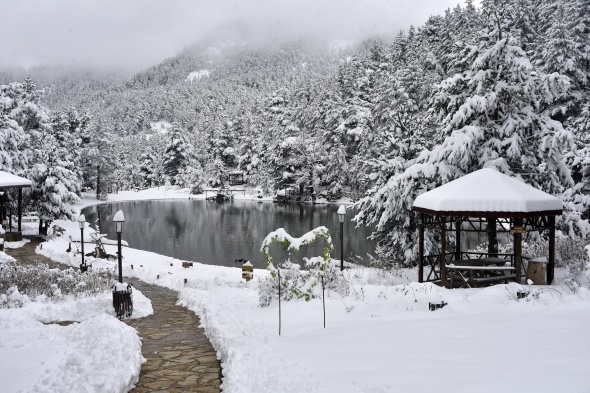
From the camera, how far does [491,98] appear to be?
47.0 ft

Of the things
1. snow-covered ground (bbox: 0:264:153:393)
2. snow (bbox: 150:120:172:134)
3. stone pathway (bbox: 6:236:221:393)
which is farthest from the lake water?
snow (bbox: 150:120:172:134)

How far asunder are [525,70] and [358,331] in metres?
11.2

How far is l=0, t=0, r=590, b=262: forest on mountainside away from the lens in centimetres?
1477

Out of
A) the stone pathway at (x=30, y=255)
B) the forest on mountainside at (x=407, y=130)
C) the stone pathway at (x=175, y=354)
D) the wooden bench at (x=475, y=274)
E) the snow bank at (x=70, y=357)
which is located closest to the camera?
the snow bank at (x=70, y=357)

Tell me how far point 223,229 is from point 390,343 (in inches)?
1179

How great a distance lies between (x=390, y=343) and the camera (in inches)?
256

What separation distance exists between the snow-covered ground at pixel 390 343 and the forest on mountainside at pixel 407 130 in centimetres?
576

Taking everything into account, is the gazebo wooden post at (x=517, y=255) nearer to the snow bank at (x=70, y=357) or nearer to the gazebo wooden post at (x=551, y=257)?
the gazebo wooden post at (x=551, y=257)

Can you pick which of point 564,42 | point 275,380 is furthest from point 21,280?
point 564,42

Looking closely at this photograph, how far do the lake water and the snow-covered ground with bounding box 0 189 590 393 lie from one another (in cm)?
1398

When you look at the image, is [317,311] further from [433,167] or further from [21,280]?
[21,280]

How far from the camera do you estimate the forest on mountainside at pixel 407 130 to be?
1477 cm

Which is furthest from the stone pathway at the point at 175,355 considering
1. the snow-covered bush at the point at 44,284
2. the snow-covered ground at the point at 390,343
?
the snow-covered bush at the point at 44,284

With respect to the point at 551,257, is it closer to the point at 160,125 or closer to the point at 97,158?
the point at 97,158
